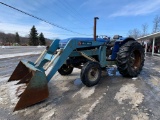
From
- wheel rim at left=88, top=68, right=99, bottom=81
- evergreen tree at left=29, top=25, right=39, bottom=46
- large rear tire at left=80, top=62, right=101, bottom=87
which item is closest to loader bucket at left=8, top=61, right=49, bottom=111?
large rear tire at left=80, top=62, right=101, bottom=87

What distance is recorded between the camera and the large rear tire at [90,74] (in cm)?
451

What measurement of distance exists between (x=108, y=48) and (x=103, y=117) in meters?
3.37

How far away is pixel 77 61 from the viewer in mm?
5285

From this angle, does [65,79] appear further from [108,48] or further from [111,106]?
[111,106]

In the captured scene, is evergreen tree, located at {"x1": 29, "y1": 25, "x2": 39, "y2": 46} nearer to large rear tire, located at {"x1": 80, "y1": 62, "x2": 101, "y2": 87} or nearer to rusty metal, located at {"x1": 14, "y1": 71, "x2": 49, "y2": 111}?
large rear tire, located at {"x1": 80, "y1": 62, "x2": 101, "y2": 87}

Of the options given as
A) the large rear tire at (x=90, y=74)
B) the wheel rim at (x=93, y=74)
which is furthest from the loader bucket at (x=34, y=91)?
the wheel rim at (x=93, y=74)

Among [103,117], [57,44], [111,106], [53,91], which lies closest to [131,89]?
Answer: [111,106]

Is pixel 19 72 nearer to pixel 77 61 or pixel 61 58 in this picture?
pixel 61 58

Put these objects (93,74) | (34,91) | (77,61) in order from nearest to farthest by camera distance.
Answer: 1. (34,91)
2. (93,74)
3. (77,61)

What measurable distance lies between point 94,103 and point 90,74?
1.25m

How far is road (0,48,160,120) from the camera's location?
3076 mm

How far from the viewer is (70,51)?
4.49 metres

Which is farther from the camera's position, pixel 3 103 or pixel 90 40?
pixel 90 40

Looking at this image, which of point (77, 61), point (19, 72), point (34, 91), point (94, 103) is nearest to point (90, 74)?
point (77, 61)
